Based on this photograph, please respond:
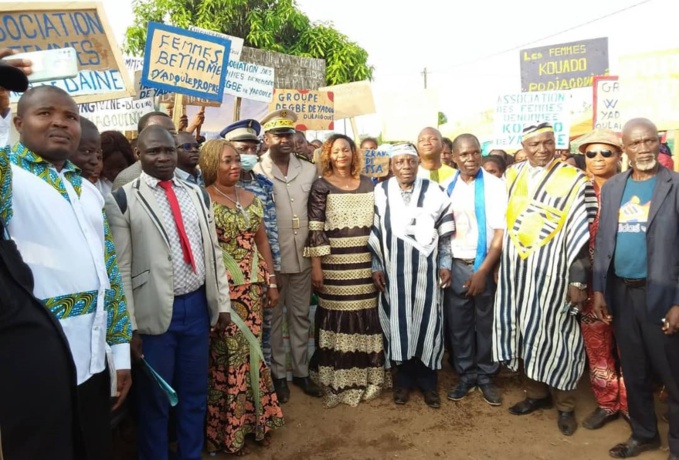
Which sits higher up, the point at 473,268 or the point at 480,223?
→ the point at 480,223

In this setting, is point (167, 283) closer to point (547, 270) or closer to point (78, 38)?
point (78, 38)

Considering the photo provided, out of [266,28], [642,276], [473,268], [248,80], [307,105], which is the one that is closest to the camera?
[642,276]

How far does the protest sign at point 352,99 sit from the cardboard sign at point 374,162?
241 centimetres

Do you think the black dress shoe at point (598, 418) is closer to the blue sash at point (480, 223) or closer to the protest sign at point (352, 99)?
the blue sash at point (480, 223)

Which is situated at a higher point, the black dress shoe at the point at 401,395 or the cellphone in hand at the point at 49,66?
the cellphone in hand at the point at 49,66

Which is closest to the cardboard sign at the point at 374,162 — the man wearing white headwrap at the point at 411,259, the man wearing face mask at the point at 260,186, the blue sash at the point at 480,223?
the man wearing white headwrap at the point at 411,259

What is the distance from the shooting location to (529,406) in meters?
4.02

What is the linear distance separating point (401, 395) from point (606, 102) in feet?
13.8

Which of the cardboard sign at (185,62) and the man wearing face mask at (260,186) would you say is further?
the cardboard sign at (185,62)

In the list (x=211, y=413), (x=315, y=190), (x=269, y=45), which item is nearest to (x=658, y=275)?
(x=315, y=190)

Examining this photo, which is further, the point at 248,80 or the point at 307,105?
the point at 307,105

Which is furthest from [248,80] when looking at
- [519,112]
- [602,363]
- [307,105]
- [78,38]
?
[602,363]

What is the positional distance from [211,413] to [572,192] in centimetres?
284

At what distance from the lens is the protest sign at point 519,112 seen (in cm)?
593
